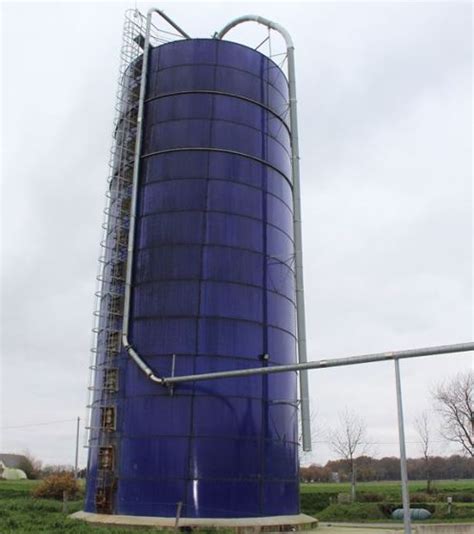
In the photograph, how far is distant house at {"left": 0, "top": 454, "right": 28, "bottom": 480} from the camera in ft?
301

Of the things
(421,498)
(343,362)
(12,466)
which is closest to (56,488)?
(421,498)

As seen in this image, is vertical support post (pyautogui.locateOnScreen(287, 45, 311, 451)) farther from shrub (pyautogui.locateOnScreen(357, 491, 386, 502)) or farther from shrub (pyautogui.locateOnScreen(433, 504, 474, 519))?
shrub (pyautogui.locateOnScreen(357, 491, 386, 502))

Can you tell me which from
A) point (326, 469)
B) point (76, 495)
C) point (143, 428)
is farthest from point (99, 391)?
point (326, 469)

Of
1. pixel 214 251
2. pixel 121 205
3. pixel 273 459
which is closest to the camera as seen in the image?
pixel 273 459

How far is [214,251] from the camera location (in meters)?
24.0

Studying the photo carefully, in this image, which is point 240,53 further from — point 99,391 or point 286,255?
point 99,391

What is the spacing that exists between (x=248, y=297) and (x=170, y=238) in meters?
3.85

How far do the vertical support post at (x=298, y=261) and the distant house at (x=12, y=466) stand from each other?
71069mm

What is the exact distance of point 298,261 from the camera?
27.2m

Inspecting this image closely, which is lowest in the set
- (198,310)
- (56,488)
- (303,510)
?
(303,510)

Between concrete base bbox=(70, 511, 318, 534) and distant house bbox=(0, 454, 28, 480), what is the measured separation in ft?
231

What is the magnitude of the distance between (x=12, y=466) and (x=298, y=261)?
101268mm

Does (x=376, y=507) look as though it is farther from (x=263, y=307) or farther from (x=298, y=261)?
(x=263, y=307)

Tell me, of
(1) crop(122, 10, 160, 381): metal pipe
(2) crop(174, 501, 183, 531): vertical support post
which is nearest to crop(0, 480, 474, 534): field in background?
(2) crop(174, 501, 183, 531): vertical support post
